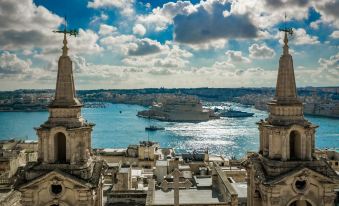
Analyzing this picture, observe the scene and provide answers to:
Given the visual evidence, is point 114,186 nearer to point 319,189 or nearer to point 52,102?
point 52,102

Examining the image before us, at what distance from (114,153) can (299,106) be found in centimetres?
4675

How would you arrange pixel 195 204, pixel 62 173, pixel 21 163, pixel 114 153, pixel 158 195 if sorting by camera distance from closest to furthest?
pixel 62 173, pixel 195 204, pixel 158 195, pixel 21 163, pixel 114 153

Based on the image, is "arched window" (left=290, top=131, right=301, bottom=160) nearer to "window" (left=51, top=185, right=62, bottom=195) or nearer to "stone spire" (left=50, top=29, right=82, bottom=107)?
"stone spire" (left=50, top=29, right=82, bottom=107)

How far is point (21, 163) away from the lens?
181 feet

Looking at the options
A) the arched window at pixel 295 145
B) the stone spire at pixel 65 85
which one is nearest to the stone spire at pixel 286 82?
the arched window at pixel 295 145

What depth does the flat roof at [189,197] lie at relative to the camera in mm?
25167

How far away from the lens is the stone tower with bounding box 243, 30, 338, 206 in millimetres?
20859

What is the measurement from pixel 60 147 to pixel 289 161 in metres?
11.3

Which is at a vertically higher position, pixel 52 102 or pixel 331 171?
pixel 52 102

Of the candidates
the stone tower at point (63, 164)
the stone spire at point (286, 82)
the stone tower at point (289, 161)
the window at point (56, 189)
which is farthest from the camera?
the stone spire at point (286, 82)

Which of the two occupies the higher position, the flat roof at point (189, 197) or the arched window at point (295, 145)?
the arched window at point (295, 145)

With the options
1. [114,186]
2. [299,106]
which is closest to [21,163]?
[114,186]

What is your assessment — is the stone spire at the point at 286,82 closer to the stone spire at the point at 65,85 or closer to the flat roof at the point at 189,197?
the flat roof at the point at 189,197

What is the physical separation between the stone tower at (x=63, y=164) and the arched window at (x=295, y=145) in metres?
9.75
